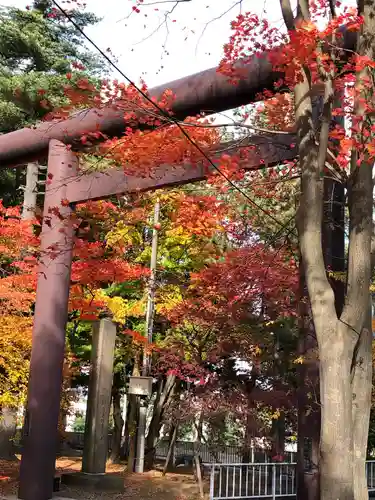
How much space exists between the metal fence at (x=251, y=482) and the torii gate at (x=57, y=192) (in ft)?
11.4

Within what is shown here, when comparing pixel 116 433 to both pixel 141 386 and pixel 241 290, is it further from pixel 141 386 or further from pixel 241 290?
pixel 241 290

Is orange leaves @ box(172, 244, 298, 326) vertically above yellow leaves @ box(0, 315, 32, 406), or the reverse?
orange leaves @ box(172, 244, 298, 326)

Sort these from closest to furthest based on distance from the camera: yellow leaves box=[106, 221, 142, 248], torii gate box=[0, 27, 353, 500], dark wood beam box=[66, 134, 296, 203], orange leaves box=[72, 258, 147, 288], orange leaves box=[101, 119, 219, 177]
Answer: dark wood beam box=[66, 134, 296, 203] < torii gate box=[0, 27, 353, 500] < orange leaves box=[101, 119, 219, 177] < orange leaves box=[72, 258, 147, 288] < yellow leaves box=[106, 221, 142, 248]

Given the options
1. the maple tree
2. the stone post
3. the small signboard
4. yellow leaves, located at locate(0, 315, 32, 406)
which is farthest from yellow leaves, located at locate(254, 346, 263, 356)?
the maple tree

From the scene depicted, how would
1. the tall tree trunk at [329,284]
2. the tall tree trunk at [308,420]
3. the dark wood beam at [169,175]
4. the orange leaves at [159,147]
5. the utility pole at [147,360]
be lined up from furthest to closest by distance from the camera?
the utility pole at [147,360] < the orange leaves at [159,147] < the dark wood beam at [169,175] < the tall tree trunk at [308,420] < the tall tree trunk at [329,284]

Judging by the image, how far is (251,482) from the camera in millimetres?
12383

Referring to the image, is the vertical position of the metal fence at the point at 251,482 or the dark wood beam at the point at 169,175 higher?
the dark wood beam at the point at 169,175

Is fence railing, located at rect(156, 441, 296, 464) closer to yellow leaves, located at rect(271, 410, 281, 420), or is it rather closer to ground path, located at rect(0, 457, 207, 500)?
yellow leaves, located at rect(271, 410, 281, 420)

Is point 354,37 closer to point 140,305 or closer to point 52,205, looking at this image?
point 52,205

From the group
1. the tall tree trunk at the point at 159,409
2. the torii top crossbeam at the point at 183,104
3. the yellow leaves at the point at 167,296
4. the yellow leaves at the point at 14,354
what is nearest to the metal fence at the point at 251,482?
the yellow leaves at the point at 14,354

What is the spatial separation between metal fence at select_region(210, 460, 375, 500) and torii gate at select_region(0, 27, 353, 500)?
3.48 meters

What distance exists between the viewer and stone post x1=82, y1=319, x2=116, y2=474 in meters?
13.4

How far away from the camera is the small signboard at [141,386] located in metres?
16.0

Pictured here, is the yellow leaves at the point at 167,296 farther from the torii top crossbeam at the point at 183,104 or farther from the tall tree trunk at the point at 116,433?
the torii top crossbeam at the point at 183,104
